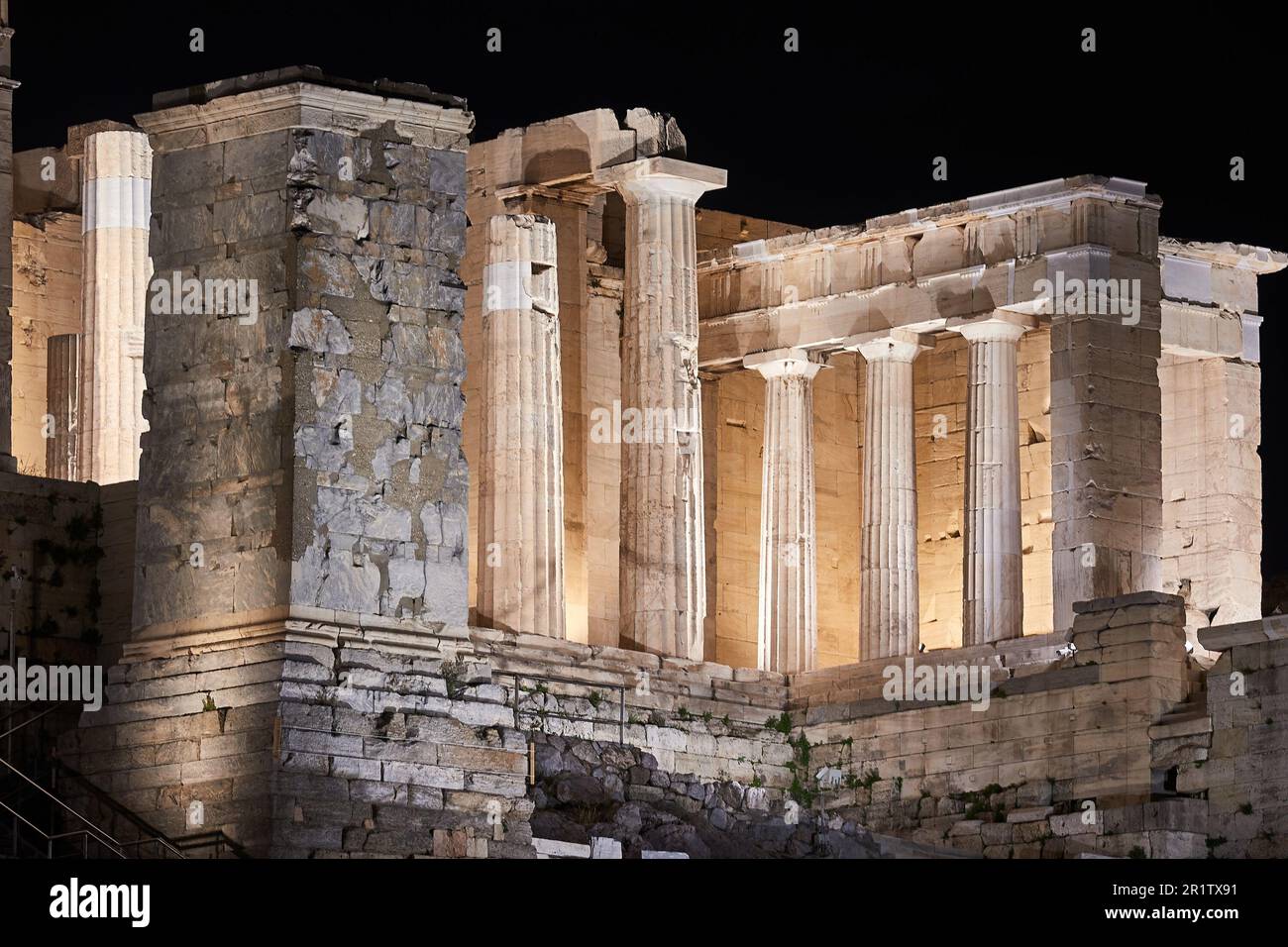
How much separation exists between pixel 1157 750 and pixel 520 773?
524 inches

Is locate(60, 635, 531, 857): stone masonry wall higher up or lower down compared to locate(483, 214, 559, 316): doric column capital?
lower down

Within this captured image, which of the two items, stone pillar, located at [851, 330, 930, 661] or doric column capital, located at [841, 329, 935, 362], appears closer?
stone pillar, located at [851, 330, 930, 661]

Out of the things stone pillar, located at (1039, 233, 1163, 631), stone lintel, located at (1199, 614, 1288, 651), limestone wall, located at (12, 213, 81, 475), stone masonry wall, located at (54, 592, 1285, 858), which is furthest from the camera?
limestone wall, located at (12, 213, 81, 475)

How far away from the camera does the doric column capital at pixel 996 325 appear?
73.6 meters

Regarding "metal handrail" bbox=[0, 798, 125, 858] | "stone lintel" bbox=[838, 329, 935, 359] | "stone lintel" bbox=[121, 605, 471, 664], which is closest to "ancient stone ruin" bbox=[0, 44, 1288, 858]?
"stone lintel" bbox=[121, 605, 471, 664]

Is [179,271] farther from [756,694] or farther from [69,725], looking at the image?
[756,694]

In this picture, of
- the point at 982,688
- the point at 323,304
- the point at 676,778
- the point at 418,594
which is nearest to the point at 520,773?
the point at 418,594

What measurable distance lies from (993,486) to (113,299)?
1557 centimetres

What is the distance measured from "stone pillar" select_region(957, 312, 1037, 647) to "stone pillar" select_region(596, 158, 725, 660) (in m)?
4.87

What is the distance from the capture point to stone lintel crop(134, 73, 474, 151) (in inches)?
2056

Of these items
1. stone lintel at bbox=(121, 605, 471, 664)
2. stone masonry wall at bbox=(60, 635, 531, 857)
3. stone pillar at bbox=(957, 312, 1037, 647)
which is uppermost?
stone pillar at bbox=(957, 312, 1037, 647)

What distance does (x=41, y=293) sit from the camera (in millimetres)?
73938

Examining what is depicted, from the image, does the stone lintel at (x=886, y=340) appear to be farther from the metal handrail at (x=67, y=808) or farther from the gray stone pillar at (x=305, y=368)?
the metal handrail at (x=67, y=808)

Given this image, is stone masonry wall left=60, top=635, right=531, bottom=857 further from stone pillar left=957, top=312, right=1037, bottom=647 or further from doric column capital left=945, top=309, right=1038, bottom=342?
doric column capital left=945, top=309, right=1038, bottom=342
